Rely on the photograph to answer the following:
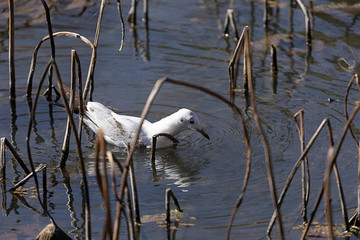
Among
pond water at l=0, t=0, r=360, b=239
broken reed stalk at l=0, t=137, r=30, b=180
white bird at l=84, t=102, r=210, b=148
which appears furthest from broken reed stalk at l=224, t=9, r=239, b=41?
broken reed stalk at l=0, t=137, r=30, b=180

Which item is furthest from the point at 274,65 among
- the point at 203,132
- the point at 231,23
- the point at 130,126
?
the point at 130,126

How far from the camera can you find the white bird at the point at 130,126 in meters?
8.90

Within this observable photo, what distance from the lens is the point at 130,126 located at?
29.1ft

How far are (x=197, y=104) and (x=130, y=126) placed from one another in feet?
6.19

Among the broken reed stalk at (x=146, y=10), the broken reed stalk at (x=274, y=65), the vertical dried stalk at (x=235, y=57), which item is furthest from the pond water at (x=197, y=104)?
the vertical dried stalk at (x=235, y=57)

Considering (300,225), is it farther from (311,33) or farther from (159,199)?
(311,33)

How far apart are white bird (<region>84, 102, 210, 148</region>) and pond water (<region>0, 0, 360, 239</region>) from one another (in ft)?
0.58

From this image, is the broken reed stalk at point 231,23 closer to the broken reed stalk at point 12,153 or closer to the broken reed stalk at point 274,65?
the broken reed stalk at point 274,65

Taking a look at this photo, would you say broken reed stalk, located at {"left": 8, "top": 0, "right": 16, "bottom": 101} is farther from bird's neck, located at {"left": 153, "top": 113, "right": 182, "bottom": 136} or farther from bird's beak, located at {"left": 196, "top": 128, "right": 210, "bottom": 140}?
bird's beak, located at {"left": 196, "top": 128, "right": 210, "bottom": 140}

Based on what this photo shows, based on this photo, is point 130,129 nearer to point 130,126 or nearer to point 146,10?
point 130,126

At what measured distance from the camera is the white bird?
350 inches

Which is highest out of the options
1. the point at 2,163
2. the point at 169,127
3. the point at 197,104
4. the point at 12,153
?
the point at 12,153

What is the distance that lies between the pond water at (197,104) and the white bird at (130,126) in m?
0.18

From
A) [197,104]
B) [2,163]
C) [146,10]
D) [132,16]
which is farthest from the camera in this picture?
[132,16]
